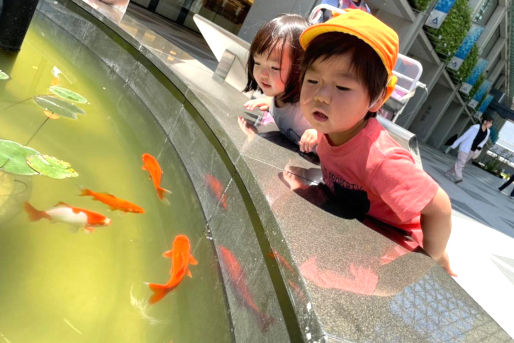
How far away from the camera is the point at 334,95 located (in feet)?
5.38

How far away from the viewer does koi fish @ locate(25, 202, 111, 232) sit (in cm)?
145

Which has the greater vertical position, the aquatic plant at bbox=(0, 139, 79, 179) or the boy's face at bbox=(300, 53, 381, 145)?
the boy's face at bbox=(300, 53, 381, 145)

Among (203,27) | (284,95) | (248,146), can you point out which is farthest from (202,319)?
→ (203,27)

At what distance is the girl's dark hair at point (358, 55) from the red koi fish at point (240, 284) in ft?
2.51

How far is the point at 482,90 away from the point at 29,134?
33.1 metres

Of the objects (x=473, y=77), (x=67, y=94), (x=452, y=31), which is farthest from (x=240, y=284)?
(x=473, y=77)

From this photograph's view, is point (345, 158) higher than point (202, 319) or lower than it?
higher

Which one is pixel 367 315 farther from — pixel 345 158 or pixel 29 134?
pixel 29 134

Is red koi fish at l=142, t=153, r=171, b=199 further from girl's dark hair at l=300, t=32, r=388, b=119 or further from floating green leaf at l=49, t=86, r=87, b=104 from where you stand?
girl's dark hair at l=300, t=32, r=388, b=119

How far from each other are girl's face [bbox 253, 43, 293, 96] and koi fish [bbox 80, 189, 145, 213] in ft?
3.38

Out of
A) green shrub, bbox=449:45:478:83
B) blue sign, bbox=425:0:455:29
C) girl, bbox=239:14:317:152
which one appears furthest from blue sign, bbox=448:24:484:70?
girl, bbox=239:14:317:152

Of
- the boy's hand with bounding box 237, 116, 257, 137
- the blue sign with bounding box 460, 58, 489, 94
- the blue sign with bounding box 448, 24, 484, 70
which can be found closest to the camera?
the boy's hand with bounding box 237, 116, 257, 137

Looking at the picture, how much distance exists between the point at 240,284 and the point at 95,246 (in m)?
0.48

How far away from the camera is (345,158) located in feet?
5.94
